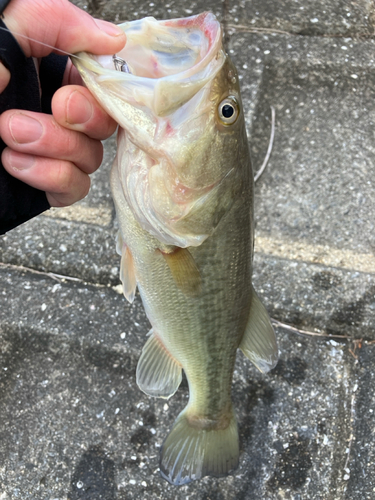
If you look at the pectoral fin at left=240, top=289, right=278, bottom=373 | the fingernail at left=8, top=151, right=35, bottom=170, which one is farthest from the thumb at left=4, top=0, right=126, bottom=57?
the pectoral fin at left=240, top=289, right=278, bottom=373

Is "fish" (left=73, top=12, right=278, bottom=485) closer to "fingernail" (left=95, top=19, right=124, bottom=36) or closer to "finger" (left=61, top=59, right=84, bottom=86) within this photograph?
"fingernail" (left=95, top=19, right=124, bottom=36)

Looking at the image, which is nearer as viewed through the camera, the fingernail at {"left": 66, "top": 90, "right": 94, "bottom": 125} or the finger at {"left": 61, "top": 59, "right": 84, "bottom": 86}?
the fingernail at {"left": 66, "top": 90, "right": 94, "bottom": 125}

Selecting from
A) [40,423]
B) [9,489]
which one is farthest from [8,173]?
[9,489]

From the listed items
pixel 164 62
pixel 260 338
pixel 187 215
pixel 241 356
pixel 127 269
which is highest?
pixel 164 62

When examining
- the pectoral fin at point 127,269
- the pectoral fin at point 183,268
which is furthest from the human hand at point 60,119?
the pectoral fin at point 183,268

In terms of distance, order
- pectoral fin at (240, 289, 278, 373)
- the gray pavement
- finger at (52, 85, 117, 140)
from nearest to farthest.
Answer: finger at (52, 85, 117, 140), pectoral fin at (240, 289, 278, 373), the gray pavement

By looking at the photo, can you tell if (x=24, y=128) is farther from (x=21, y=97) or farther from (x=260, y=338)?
(x=260, y=338)

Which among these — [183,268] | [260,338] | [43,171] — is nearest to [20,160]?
[43,171]
